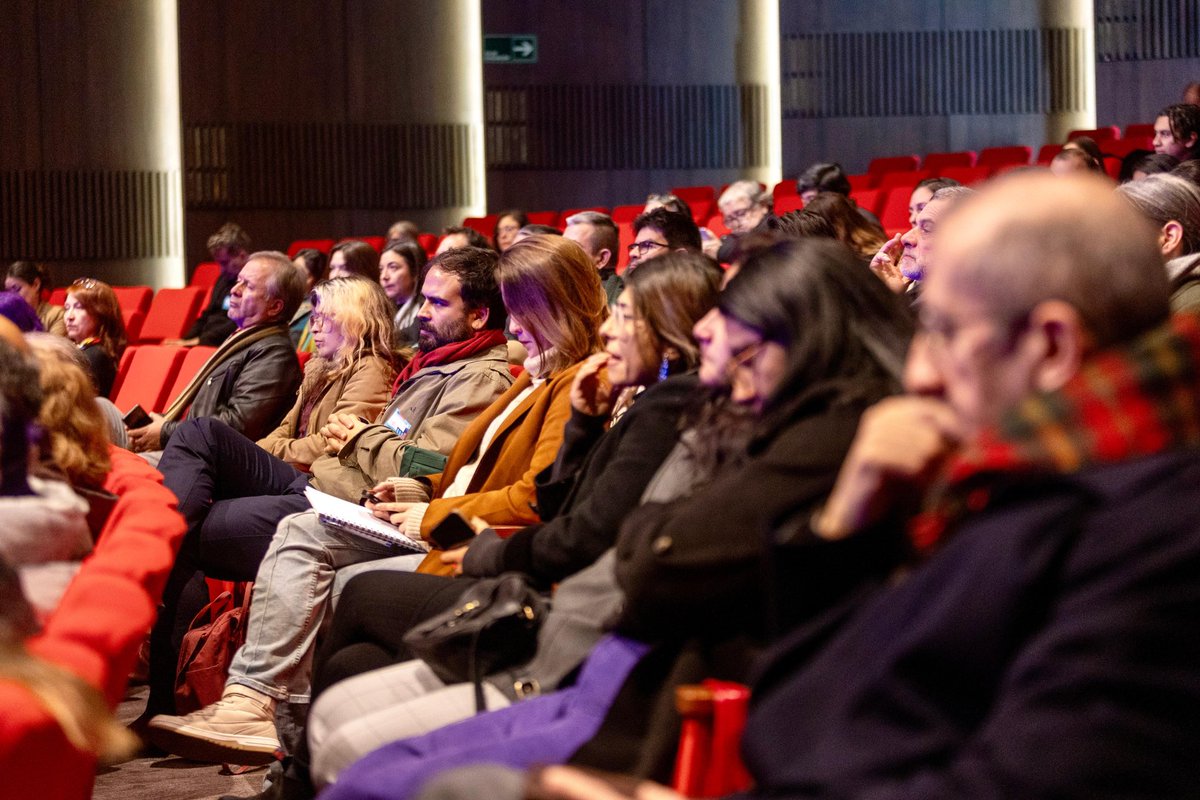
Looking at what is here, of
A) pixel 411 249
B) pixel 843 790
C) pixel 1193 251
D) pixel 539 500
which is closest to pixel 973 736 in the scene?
pixel 843 790

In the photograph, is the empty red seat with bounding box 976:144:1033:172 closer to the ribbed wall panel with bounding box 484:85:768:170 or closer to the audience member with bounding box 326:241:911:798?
the ribbed wall panel with bounding box 484:85:768:170

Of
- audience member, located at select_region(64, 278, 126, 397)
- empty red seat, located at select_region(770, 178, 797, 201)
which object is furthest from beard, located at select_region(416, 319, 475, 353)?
empty red seat, located at select_region(770, 178, 797, 201)

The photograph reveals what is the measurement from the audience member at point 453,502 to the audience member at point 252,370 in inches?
48.8

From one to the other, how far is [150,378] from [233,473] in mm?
1927

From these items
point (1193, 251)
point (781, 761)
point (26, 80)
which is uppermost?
point (26, 80)

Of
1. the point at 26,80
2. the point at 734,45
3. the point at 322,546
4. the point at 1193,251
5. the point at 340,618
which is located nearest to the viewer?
the point at 340,618

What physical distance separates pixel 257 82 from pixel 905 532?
10.4 metres

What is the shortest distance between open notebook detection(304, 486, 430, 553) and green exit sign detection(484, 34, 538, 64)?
28.7 feet

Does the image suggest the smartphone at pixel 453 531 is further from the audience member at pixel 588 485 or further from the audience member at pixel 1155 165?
the audience member at pixel 1155 165

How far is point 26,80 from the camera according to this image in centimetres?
1027

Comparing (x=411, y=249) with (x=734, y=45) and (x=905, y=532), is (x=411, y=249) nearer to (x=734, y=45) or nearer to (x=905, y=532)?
(x=905, y=532)

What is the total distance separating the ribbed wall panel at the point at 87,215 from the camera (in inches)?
414

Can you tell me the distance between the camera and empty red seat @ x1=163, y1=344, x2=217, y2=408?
517 cm

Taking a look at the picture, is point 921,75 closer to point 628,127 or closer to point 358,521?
point 628,127
